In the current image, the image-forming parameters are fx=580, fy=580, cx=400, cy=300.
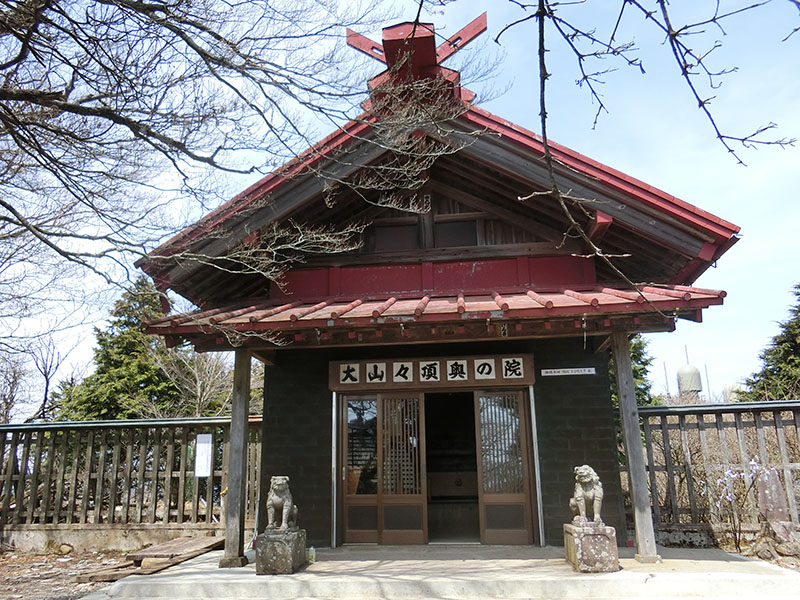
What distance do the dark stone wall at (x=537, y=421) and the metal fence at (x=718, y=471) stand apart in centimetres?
83

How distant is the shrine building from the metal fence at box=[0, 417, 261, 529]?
58.9 inches

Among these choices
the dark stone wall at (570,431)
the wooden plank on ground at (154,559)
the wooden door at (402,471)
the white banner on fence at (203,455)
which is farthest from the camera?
the white banner on fence at (203,455)

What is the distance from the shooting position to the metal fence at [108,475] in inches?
376

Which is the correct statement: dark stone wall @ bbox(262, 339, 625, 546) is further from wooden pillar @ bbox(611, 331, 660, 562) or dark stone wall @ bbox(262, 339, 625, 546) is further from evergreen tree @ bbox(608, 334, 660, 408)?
evergreen tree @ bbox(608, 334, 660, 408)

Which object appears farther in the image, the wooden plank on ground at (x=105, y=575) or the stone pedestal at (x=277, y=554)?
the wooden plank on ground at (x=105, y=575)

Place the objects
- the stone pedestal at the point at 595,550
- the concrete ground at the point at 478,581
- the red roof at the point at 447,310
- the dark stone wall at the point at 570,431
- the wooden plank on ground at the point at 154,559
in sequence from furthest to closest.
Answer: the dark stone wall at the point at 570,431 < the wooden plank on ground at the point at 154,559 < the red roof at the point at 447,310 < the stone pedestal at the point at 595,550 < the concrete ground at the point at 478,581

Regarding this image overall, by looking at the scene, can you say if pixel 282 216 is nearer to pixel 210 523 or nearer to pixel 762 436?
pixel 210 523

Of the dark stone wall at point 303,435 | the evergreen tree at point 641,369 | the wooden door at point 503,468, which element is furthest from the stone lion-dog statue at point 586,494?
the evergreen tree at point 641,369

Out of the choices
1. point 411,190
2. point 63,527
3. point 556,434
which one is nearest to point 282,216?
point 411,190

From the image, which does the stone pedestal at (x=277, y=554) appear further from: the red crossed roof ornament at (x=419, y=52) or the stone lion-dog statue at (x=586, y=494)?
the red crossed roof ornament at (x=419, y=52)

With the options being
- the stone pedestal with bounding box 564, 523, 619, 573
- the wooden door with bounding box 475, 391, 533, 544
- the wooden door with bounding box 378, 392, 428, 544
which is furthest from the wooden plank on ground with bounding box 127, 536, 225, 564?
the stone pedestal with bounding box 564, 523, 619, 573

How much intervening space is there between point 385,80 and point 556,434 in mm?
5367

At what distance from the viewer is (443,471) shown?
12.2 metres

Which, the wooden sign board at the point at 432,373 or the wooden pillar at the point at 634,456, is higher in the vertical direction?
the wooden sign board at the point at 432,373
